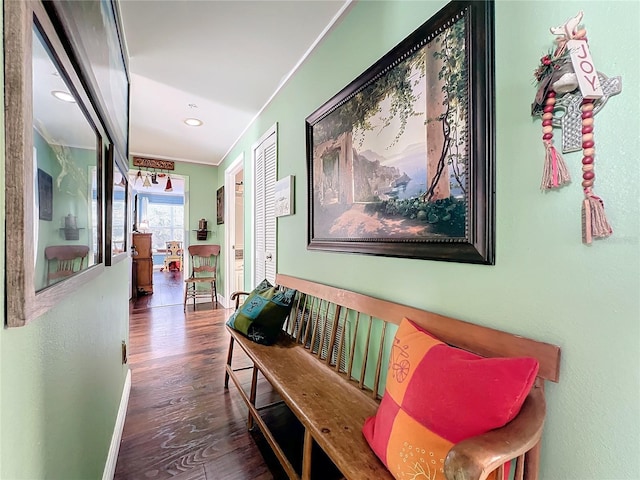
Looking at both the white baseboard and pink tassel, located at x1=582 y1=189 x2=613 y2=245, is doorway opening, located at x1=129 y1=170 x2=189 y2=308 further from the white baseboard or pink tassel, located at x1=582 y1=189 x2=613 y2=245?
pink tassel, located at x1=582 y1=189 x2=613 y2=245

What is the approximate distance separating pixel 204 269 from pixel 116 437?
3.27 meters

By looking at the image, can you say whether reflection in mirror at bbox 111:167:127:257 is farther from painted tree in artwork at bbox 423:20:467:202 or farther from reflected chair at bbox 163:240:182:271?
reflected chair at bbox 163:240:182:271

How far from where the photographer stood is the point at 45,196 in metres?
0.58

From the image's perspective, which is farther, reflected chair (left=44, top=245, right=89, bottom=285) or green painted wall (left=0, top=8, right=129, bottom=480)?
reflected chair (left=44, top=245, right=89, bottom=285)

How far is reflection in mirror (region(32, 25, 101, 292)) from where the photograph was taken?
1.77ft

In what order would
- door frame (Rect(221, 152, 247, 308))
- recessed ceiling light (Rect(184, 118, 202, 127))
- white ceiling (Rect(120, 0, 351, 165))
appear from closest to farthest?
1. white ceiling (Rect(120, 0, 351, 165))
2. recessed ceiling light (Rect(184, 118, 202, 127))
3. door frame (Rect(221, 152, 247, 308))

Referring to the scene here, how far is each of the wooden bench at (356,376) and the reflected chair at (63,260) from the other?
0.94 meters

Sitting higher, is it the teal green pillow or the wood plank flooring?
the teal green pillow

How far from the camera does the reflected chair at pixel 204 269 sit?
4537 mm

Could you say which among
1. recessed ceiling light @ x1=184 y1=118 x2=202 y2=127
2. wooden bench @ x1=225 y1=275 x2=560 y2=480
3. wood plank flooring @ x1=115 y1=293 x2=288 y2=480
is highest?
recessed ceiling light @ x1=184 y1=118 x2=202 y2=127

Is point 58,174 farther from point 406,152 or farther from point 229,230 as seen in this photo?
point 229,230

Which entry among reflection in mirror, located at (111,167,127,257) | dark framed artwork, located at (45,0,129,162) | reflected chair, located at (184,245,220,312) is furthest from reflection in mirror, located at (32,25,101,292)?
reflected chair, located at (184,245,220,312)

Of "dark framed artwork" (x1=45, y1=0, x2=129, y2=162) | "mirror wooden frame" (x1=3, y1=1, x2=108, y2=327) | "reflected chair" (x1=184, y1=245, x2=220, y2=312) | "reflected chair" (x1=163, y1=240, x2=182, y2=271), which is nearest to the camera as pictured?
"mirror wooden frame" (x1=3, y1=1, x2=108, y2=327)

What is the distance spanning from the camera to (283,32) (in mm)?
1820
